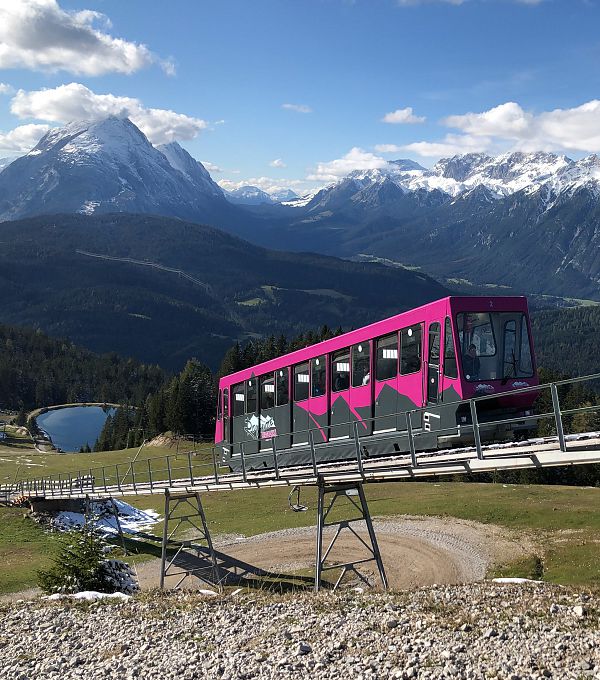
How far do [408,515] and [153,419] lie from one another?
76.2 meters

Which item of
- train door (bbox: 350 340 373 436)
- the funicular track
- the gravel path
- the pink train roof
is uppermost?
the pink train roof

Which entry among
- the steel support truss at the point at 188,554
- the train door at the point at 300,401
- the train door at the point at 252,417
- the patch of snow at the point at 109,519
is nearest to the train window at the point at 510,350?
the train door at the point at 300,401

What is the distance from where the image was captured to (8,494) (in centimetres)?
4947

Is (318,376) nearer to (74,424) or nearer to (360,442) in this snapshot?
(360,442)

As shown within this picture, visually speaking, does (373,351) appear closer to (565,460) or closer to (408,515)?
(565,460)

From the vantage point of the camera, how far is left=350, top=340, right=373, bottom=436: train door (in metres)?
24.2

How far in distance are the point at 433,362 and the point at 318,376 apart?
765cm

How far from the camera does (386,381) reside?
76.3ft

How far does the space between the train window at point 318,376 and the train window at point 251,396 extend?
6.18m

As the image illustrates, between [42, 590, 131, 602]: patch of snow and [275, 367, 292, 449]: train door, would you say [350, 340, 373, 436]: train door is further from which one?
[42, 590, 131, 602]: patch of snow

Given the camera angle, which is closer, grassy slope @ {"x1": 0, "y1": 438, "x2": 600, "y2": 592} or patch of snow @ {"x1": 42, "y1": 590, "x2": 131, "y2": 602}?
patch of snow @ {"x1": 42, "y1": 590, "x2": 131, "y2": 602}

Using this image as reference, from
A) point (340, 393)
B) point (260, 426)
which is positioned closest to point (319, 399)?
point (340, 393)

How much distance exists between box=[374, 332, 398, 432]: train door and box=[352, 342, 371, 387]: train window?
0.54 meters

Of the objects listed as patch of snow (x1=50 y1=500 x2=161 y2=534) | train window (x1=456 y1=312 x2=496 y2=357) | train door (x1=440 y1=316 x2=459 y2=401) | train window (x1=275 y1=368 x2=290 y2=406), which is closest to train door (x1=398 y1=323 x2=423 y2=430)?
train door (x1=440 y1=316 x2=459 y2=401)
